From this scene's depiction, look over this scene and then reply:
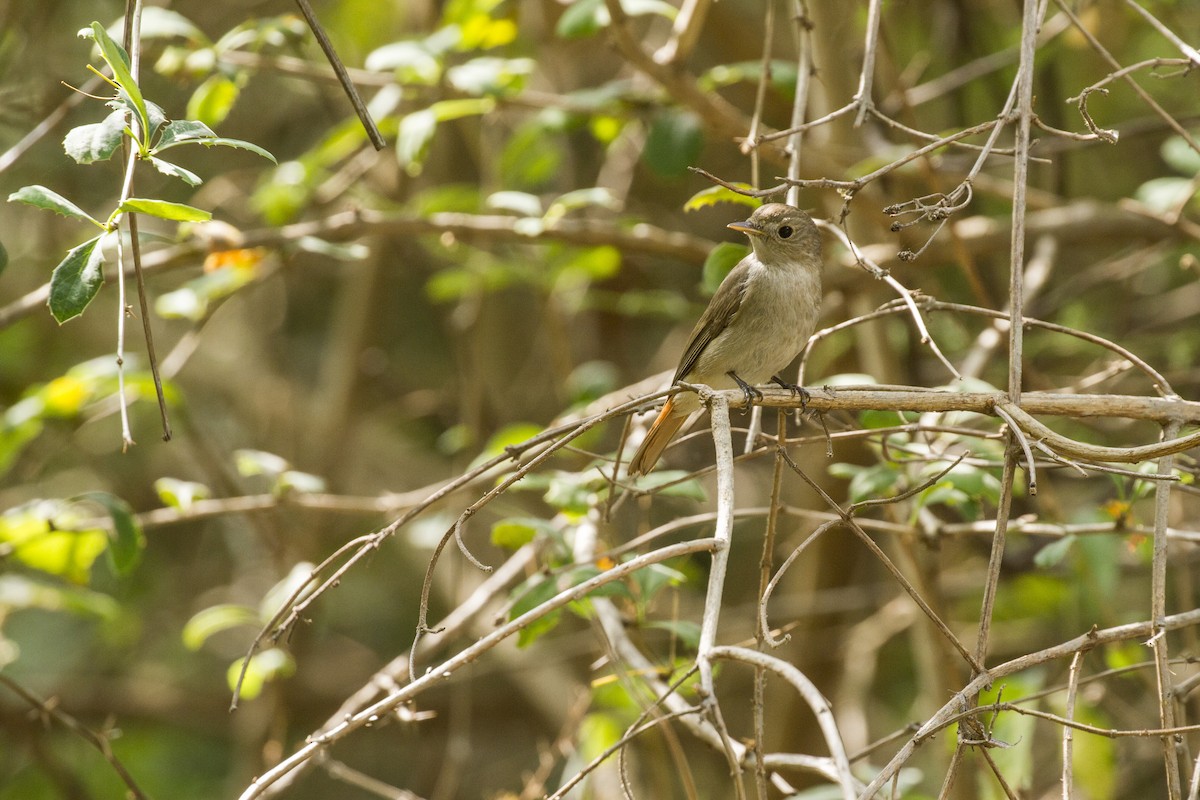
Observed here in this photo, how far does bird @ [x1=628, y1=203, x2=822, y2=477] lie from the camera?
3.91m

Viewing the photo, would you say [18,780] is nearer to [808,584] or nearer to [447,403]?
[447,403]

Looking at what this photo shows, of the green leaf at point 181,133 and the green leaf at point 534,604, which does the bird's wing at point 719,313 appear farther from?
the green leaf at point 181,133

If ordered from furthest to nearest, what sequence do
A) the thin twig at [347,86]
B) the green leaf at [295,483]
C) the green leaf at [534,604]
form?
the green leaf at [295,483] < the green leaf at [534,604] < the thin twig at [347,86]

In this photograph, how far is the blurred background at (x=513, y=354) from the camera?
3.99m

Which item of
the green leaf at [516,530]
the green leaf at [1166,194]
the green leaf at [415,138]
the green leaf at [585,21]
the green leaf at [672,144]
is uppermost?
the green leaf at [585,21]

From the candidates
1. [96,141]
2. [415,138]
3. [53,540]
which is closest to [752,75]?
[415,138]

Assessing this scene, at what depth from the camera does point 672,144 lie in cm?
406

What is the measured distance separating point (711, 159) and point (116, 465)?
427 centimetres

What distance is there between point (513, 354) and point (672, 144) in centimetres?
318

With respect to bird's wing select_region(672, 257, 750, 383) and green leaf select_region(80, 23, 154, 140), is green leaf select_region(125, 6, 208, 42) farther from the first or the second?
bird's wing select_region(672, 257, 750, 383)

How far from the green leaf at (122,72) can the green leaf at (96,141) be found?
4 centimetres

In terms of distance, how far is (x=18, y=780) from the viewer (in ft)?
20.8

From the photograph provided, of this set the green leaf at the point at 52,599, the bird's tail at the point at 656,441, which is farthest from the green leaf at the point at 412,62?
the green leaf at the point at 52,599

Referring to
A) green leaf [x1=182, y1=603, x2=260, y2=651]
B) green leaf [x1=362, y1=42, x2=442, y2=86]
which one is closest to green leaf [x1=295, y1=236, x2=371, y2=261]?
green leaf [x1=362, y1=42, x2=442, y2=86]
